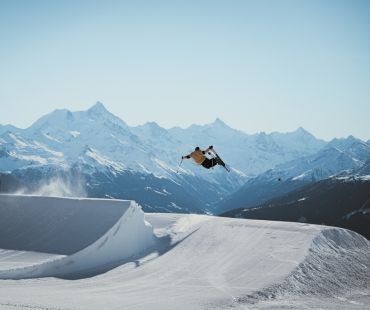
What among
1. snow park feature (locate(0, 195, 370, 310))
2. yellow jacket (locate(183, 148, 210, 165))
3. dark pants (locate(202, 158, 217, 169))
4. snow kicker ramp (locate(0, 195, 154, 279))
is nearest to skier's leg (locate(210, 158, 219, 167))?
dark pants (locate(202, 158, 217, 169))

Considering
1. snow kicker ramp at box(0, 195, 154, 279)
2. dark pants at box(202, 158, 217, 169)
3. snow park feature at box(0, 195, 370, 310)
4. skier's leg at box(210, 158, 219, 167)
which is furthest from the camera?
snow kicker ramp at box(0, 195, 154, 279)

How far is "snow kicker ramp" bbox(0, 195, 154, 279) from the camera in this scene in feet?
194

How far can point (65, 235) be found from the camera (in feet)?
218

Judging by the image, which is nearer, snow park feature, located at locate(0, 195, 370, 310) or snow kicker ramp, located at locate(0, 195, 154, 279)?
snow park feature, located at locate(0, 195, 370, 310)

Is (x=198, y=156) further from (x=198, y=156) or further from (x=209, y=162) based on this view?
(x=209, y=162)

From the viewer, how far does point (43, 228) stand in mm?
69250

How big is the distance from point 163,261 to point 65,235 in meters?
14.0

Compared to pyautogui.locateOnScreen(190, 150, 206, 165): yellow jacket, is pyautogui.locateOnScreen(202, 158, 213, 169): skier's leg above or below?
below

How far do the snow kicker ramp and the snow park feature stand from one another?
0.46ft

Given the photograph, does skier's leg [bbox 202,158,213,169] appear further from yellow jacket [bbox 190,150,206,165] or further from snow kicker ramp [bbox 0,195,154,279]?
snow kicker ramp [bbox 0,195,154,279]

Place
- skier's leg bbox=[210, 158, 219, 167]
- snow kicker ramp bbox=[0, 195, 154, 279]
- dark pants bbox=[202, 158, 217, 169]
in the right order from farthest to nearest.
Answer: snow kicker ramp bbox=[0, 195, 154, 279]
dark pants bbox=[202, 158, 217, 169]
skier's leg bbox=[210, 158, 219, 167]

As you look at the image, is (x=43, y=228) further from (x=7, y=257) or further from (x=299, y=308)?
(x=299, y=308)

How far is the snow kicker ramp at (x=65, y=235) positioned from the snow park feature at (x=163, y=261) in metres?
0.14

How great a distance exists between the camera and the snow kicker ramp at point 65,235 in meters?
59.1
